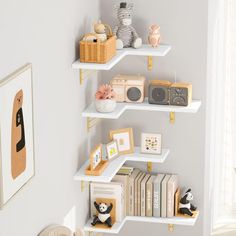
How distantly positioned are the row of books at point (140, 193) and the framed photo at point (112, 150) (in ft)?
0.56

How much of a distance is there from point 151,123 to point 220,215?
3.20ft

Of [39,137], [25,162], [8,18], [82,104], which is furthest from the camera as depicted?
[82,104]

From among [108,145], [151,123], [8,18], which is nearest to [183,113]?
[151,123]

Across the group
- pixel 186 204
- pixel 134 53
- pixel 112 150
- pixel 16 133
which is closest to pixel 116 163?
pixel 112 150

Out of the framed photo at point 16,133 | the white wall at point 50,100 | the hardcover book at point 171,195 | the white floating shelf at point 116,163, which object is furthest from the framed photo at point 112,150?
the framed photo at point 16,133

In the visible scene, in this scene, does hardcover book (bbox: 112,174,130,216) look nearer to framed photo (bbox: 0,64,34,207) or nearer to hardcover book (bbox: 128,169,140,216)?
hardcover book (bbox: 128,169,140,216)

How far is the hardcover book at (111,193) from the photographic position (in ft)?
13.7

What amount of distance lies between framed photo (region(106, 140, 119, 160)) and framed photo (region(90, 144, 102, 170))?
0.06 meters

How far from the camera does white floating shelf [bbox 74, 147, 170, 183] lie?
3893 mm

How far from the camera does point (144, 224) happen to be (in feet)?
14.8

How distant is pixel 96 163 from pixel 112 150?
18 cm

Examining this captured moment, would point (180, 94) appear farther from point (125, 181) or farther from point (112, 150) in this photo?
point (125, 181)

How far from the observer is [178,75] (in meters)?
4.23

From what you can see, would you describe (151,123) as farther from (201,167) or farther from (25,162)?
(25,162)
